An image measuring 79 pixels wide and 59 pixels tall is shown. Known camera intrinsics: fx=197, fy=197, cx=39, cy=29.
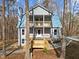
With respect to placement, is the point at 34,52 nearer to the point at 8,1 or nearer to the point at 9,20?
the point at 8,1

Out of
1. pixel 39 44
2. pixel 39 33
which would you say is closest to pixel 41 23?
pixel 39 33

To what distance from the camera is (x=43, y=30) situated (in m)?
35.1

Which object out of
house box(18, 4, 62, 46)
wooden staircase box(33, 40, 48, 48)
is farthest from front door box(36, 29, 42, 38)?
wooden staircase box(33, 40, 48, 48)

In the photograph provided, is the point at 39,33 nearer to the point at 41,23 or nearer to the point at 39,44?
the point at 41,23

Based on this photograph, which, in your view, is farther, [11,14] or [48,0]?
[11,14]

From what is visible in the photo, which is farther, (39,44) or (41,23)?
(41,23)

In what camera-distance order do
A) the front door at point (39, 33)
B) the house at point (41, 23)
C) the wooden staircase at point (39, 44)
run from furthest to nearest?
the front door at point (39, 33) → the house at point (41, 23) → the wooden staircase at point (39, 44)

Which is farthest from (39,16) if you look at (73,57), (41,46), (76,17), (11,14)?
(76,17)

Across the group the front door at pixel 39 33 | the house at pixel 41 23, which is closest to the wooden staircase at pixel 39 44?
the house at pixel 41 23

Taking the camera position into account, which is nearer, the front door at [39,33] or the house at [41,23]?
the house at [41,23]

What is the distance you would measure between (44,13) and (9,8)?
70.8 feet

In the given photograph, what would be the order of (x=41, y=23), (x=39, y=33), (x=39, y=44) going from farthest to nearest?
(x=39, y=33) → (x=41, y=23) → (x=39, y=44)

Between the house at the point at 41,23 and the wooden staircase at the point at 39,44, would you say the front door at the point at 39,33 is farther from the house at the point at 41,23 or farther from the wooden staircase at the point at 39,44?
the wooden staircase at the point at 39,44

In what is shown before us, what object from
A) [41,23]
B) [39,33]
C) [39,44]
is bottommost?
[39,44]
